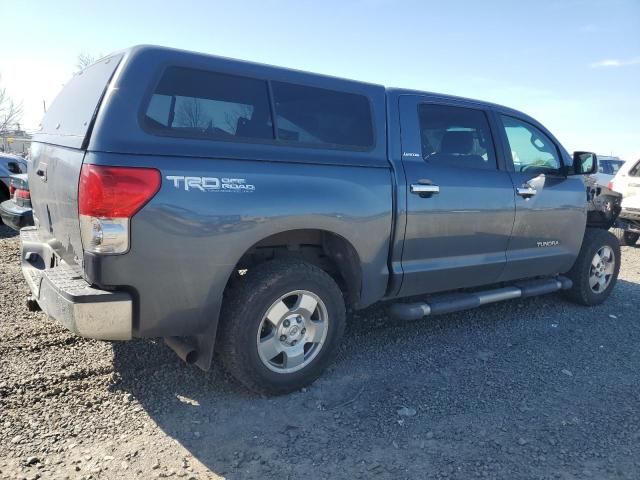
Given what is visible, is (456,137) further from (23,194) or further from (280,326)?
(23,194)

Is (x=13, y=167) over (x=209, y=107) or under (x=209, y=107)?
under

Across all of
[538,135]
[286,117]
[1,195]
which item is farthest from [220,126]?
[1,195]

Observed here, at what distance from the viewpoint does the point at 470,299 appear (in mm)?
4164

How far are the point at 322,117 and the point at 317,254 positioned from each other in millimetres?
943

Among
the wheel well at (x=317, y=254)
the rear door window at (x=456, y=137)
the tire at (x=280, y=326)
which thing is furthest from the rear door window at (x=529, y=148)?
the tire at (x=280, y=326)

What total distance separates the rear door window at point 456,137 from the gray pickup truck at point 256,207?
14 mm

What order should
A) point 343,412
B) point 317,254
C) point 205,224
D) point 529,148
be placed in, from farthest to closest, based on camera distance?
1. point 529,148
2. point 317,254
3. point 343,412
4. point 205,224

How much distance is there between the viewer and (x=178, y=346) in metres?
3.01

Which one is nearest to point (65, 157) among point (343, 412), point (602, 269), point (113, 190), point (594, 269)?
point (113, 190)

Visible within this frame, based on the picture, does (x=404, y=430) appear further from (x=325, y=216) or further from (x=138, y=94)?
(x=138, y=94)

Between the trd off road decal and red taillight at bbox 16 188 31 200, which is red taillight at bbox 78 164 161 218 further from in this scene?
red taillight at bbox 16 188 31 200

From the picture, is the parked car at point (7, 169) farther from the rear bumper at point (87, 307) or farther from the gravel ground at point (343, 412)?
the rear bumper at point (87, 307)

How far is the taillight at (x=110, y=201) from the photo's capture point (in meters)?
2.47

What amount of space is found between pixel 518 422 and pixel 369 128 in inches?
84.0
